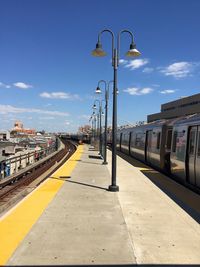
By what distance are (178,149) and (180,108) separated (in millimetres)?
94863

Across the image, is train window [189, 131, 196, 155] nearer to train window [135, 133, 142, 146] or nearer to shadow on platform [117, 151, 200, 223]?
shadow on platform [117, 151, 200, 223]

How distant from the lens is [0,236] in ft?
24.6

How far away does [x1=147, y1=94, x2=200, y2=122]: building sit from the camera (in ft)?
308

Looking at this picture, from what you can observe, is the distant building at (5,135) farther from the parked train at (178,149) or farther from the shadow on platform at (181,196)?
the shadow on platform at (181,196)

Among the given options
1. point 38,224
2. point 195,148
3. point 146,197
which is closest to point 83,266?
point 38,224

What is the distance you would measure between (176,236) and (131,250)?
139 centimetres

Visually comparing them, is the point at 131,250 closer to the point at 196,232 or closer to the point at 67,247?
the point at 67,247

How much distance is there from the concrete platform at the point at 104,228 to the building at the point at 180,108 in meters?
74.5

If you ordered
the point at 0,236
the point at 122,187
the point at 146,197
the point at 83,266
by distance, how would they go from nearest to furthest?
the point at 83,266 < the point at 0,236 < the point at 146,197 < the point at 122,187

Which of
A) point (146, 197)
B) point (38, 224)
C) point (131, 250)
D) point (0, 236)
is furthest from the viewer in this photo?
point (146, 197)

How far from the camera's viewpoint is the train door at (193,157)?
1302cm

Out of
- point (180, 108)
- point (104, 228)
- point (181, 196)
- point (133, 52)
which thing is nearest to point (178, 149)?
point (181, 196)

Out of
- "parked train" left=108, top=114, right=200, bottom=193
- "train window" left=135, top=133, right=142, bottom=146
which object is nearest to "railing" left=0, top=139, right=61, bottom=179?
"parked train" left=108, top=114, right=200, bottom=193

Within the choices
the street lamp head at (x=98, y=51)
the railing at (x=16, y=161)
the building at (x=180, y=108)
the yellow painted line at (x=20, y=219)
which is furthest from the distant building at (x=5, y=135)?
the yellow painted line at (x=20, y=219)
